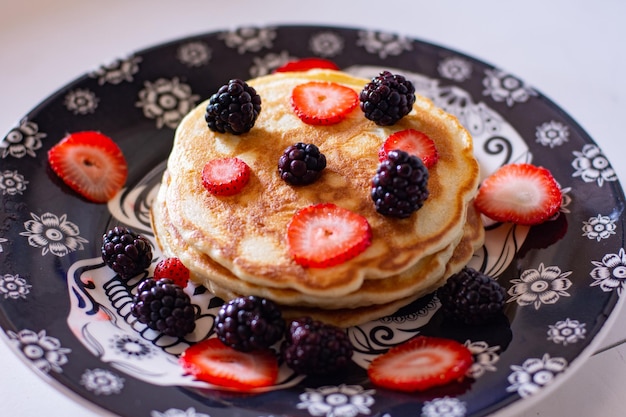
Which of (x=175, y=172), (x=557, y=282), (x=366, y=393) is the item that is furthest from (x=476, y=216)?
(x=175, y=172)

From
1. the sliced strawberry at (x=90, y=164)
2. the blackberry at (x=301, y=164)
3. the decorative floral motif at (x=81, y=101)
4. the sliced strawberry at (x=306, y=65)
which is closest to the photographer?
the blackberry at (x=301, y=164)

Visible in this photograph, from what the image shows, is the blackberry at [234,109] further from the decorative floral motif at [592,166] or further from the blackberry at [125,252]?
the decorative floral motif at [592,166]

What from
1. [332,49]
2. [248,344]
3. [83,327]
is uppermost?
[332,49]

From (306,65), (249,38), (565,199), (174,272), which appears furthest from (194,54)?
(565,199)

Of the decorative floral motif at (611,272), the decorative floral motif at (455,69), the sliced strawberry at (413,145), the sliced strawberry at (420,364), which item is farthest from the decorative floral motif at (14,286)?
the decorative floral motif at (455,69)

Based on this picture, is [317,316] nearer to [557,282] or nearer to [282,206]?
[282,206]

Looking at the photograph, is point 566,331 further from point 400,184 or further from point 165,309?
point 165,309

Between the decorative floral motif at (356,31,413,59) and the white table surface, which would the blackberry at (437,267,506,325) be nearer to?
the white table surface
